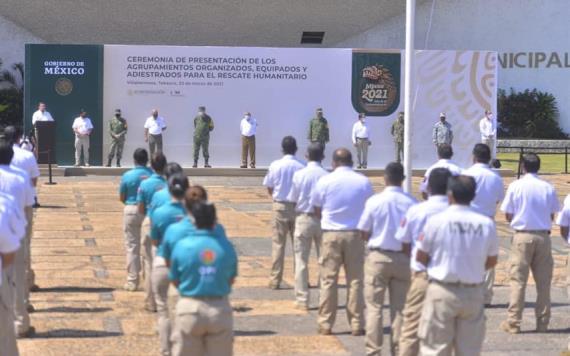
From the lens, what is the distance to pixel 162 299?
8.61 metres

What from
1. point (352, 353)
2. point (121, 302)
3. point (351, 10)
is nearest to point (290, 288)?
point (121, 302)

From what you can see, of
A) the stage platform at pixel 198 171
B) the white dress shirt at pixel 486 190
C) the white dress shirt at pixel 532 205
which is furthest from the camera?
the stage platform at pixel 198 171

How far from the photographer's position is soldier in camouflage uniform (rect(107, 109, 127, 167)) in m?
28.0

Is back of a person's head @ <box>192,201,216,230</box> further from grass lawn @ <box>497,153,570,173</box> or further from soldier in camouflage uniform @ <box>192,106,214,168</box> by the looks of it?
grass lawn @ <box>497,153,570,173</box>

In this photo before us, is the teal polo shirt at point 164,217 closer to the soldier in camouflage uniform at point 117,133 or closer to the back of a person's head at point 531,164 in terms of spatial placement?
the back of a person's head at point 531,164

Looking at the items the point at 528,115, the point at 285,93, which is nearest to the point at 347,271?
the point at 285,93

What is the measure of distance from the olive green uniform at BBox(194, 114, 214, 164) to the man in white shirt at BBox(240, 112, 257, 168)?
0.94 m

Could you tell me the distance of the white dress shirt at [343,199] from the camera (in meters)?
9.59

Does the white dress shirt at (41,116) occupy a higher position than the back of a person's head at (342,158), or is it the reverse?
the white dress shirt at (41,116)

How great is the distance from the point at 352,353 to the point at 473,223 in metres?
2.60

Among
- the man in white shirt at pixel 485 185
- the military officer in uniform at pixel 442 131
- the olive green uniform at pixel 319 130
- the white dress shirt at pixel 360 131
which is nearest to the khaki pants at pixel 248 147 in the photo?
the olive green uniform at pixel 319 130

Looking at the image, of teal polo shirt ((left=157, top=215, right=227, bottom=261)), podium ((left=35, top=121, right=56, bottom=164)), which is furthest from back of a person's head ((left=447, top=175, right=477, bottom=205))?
podium ((left=35, top=121, right=56, bottom=164))

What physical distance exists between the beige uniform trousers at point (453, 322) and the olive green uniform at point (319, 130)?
71.0ft

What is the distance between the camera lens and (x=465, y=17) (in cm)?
4291
